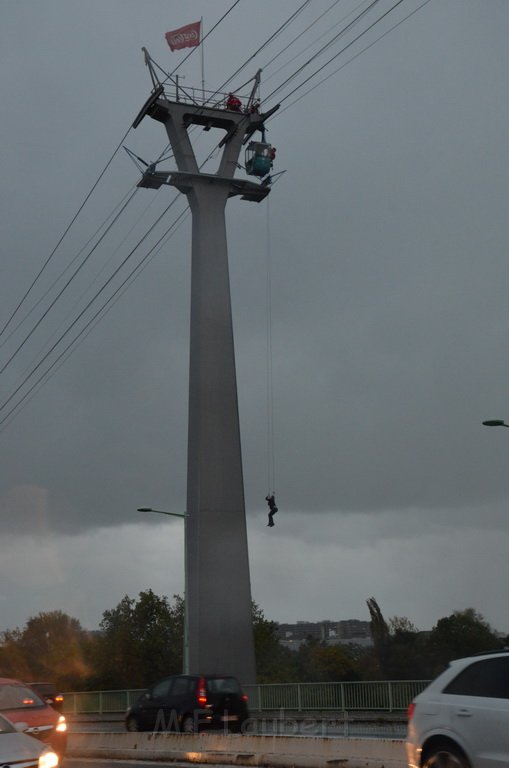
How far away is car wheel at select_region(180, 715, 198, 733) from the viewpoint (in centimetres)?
2350

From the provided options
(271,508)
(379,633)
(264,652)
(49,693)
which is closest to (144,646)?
(264,652)

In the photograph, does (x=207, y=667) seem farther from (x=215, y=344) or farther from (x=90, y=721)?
(x=215, y=344)

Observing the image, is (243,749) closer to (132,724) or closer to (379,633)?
(132,724)

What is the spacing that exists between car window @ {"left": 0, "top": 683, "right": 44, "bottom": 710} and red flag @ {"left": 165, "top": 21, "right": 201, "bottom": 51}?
30199 millimetres

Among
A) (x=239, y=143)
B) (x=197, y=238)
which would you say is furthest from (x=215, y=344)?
(x=239, y=143)

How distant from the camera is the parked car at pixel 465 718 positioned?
9906 millimetres

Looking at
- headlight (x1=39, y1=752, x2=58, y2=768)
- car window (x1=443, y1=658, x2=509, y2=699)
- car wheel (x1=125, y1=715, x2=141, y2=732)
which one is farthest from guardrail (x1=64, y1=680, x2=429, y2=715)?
headlight (x1=39, y1=752, x2=58, y2=768)

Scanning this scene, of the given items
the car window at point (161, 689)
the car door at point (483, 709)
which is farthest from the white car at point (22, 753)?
the car window at point (161, 689)

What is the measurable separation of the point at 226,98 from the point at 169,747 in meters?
37.5

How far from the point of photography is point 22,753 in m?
10.9

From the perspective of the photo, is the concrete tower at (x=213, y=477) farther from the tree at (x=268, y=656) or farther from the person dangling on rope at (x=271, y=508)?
the tree at (x=268, y=656)

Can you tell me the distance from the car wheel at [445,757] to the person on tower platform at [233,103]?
4247cm

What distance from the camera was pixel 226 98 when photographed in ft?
162

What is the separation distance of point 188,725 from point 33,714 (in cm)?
788
